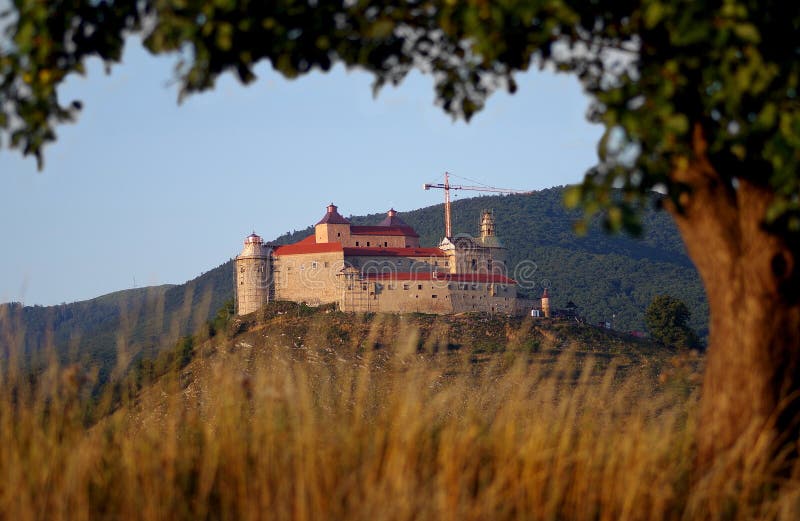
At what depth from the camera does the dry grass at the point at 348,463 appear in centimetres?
587

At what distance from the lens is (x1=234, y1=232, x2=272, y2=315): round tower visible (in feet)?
275

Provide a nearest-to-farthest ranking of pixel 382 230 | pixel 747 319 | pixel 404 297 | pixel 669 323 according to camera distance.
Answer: pixel 747 319
pixel 404 297
pixel 382 230
pixel 669 323

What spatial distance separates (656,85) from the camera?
6.54 m

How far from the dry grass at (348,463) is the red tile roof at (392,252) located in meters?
75.1

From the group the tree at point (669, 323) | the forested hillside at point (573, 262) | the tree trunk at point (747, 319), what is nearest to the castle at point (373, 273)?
the tree at point (669, 323)

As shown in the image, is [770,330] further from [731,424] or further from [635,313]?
[635,313]

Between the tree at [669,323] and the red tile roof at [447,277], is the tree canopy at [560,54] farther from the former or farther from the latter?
the tree at [669,323]

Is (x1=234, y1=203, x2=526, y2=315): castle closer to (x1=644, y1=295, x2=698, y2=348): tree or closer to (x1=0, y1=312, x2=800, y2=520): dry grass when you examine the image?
(x1=644, y1=295, x2=698, y2=348): tree

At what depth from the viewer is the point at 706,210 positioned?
742 cm

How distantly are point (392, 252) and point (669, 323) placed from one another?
26.0m

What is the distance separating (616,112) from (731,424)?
2.65 meters

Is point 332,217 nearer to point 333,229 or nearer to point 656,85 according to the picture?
point 333,229

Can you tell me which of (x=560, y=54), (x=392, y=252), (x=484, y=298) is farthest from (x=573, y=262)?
(x=560, y=54)

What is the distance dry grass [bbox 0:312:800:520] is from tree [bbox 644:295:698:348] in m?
82.3
